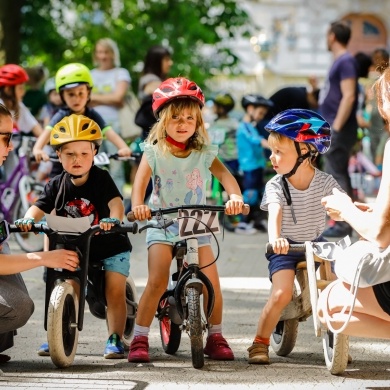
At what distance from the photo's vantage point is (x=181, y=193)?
22.2 feet

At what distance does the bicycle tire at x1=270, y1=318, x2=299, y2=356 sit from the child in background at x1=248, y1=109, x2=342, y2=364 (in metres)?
0.21

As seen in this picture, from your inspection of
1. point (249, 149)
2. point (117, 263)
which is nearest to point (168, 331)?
point (117, 263)

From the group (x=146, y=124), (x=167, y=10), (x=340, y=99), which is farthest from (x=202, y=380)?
(x=167, y=10)

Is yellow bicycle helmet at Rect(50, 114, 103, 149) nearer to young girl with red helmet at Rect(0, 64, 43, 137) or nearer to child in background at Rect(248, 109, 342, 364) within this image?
child in background at Rect(248, 109, 342, 364)

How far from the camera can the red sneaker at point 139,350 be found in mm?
6598

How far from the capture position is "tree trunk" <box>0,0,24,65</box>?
19911mm

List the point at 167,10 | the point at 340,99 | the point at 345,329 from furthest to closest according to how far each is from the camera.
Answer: the point at 167,10 → the point at 340,99 → the point at 345,329

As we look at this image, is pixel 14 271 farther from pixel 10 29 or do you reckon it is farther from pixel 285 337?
pixel 10 29

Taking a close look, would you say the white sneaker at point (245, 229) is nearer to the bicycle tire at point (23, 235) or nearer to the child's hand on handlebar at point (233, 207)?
the bicycle tire at point (23, 235)

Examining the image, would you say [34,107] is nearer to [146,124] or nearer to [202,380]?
[146,124]

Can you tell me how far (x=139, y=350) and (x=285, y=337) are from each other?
88 cm

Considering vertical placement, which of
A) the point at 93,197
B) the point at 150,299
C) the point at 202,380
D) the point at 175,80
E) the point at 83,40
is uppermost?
the point at 83,40

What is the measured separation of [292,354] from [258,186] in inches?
301

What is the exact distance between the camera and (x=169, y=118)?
6734mm
